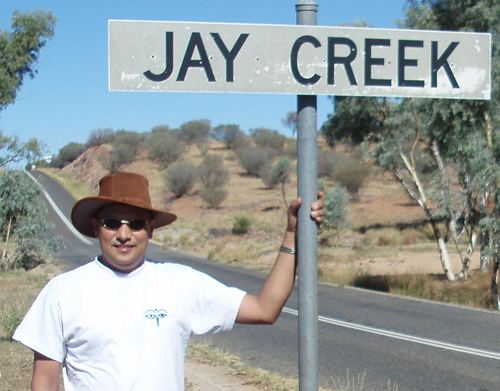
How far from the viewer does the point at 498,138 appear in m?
18.8

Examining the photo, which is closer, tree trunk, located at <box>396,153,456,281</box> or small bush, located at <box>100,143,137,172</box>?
tree trunk, located at <box>396,153,456,281</box>

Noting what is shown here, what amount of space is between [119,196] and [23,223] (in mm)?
23591

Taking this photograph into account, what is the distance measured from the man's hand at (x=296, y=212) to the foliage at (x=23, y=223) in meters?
20.8

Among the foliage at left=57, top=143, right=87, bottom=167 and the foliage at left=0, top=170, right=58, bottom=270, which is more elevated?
the foliage at left=57, top=143, right=87, bottom=167

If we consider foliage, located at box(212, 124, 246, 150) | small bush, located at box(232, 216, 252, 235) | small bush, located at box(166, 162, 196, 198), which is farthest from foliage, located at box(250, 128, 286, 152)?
small bush, located at box(232, 216, 252, 235)

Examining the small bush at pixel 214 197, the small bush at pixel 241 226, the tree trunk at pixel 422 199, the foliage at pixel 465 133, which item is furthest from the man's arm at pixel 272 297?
the small bush at pixel 214 197

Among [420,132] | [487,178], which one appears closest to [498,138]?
[487,178]

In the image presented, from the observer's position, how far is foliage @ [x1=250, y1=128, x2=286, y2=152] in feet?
365

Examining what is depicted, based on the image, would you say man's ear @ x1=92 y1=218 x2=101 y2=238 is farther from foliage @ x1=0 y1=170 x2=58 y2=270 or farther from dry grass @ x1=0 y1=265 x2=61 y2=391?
foliage @ x1=0 y1=170 x2=58 y2=270

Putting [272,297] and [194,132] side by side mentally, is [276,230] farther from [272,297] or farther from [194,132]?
[194,132]

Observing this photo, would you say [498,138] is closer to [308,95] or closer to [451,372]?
[451,372]

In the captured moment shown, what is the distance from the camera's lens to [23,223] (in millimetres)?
26125

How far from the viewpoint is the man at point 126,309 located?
311cm

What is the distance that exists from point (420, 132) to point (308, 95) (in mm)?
22230
